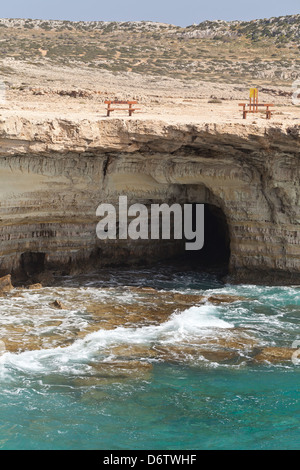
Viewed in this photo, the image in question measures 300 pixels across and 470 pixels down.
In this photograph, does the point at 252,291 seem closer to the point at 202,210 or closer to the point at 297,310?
the point at 297,310

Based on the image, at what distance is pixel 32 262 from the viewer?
896 inches

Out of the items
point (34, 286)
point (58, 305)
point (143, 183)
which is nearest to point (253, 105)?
point (143, 183)

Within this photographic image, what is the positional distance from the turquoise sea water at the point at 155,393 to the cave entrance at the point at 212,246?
22.2 feet

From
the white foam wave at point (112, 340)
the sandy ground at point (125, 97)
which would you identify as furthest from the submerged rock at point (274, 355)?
the sandy ground at point (125, 97)

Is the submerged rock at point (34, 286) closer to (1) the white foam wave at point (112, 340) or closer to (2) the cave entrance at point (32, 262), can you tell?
(2) the cave entrance at point (32, 262)

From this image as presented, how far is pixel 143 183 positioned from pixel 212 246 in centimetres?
581

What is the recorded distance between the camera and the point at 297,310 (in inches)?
766

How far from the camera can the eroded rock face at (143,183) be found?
20062 millimetres

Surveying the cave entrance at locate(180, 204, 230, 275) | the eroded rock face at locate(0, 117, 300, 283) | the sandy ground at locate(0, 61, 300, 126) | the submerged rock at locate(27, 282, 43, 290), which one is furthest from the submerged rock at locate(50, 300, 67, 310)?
the cave entrance at locate(180, 204, 230, 275)

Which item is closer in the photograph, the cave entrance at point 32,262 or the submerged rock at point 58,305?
the submerged rock at point 58,305

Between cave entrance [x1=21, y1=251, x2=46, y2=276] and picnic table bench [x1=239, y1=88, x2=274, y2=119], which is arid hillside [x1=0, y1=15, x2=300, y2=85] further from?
cave entrance [x1=21, y1=251, x2=46, y2=276]

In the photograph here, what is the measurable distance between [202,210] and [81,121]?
7.90 meters
